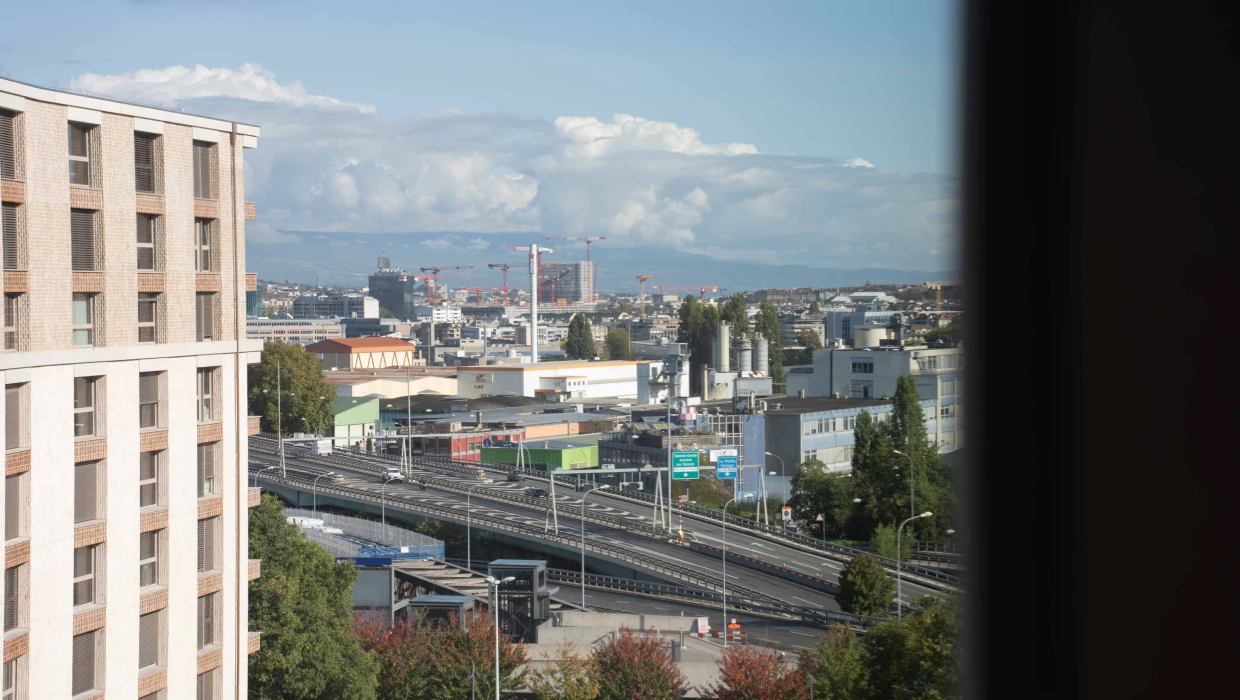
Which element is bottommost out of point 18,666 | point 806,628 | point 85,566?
point 806,628

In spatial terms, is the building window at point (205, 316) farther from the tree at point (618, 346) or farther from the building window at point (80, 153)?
the tree at point (618, 346)

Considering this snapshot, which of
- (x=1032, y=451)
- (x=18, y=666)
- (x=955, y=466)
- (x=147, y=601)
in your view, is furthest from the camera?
(x=147, y=601)

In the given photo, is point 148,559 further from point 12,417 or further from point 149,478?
point 12,417

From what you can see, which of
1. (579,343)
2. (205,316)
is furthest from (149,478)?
(579,343)

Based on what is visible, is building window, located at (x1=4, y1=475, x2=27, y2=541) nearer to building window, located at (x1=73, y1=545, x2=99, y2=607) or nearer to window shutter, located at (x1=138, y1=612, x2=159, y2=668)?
building window, located at (x1=73, y1=545, x2=99, y2=607)

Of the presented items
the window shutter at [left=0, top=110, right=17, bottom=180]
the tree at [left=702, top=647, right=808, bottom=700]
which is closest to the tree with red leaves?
the tree at [left=702, top=647, right=808, bottom=700]

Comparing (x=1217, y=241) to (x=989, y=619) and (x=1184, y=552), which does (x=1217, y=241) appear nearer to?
(x=1184, y=552)

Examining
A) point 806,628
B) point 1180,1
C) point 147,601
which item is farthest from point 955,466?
point 806,628
